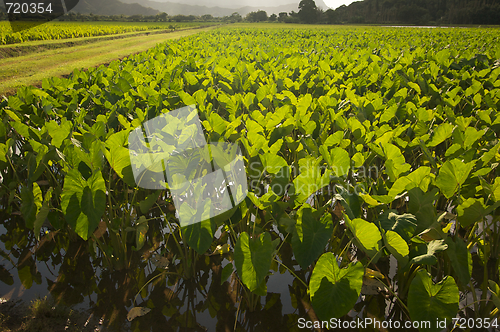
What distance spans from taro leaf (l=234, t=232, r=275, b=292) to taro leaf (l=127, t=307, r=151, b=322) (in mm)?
702

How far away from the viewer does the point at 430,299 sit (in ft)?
3.37

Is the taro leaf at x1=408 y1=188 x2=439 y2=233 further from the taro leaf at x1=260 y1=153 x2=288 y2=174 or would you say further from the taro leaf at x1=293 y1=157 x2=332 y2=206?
the taro leaf at x1=260 y1=153 x2=288 y2=174

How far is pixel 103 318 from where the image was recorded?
1461 mm

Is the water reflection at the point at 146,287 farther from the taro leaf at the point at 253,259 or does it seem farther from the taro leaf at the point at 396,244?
the taro leaf at the point at 396,244

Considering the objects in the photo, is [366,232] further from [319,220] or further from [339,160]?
[339,160]

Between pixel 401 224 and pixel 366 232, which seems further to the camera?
pixel 401 224

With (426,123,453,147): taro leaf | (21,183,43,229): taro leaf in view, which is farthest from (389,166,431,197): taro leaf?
(21,183,43,229): taro leaf

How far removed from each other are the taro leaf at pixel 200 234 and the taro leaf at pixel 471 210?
1124 mm

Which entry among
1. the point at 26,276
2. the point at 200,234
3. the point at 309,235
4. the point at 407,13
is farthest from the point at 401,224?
the point at 407,13

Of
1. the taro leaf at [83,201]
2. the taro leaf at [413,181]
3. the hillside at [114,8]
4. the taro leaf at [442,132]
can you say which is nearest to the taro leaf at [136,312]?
the taro leaf at [83,201]

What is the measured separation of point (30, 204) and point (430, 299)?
190cm

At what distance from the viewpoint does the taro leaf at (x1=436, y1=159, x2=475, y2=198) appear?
4.14ft

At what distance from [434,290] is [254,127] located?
1.24m

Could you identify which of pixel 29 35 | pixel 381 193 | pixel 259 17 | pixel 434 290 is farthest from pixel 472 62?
pixel 259 17
